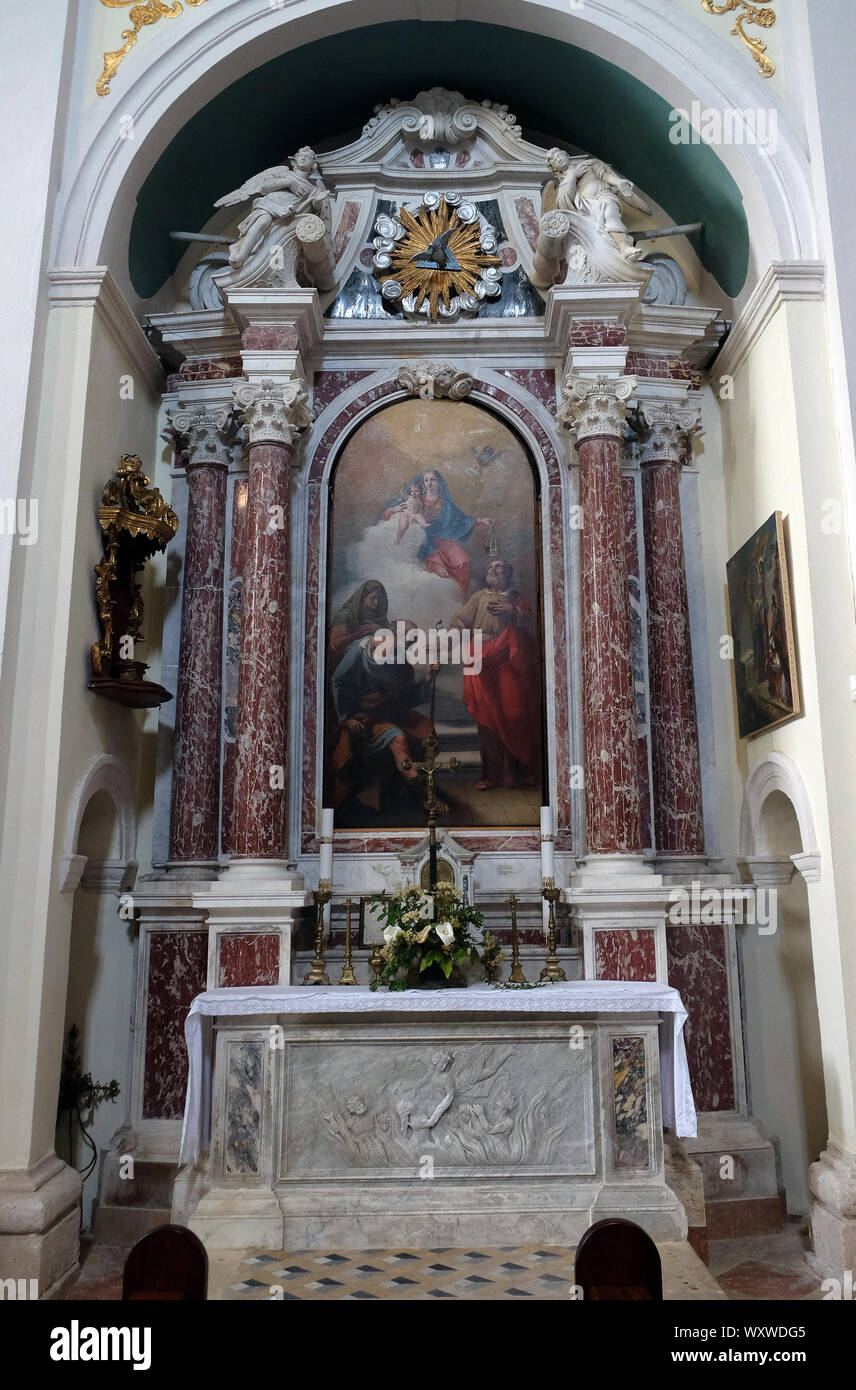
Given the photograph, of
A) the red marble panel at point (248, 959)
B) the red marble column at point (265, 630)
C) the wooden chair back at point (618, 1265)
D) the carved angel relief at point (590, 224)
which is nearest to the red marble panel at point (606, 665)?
the carved angel relief at point (590, 224)

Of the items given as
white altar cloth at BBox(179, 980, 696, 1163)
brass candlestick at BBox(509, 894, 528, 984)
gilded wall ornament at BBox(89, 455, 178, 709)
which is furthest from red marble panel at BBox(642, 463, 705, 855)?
gilded wall ornament at BBox(89, 455, 178, 709)

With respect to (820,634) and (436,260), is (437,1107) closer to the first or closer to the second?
(820,634)

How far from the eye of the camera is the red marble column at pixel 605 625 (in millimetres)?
7305

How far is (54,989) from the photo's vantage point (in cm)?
632

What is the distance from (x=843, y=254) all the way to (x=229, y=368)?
4.39m

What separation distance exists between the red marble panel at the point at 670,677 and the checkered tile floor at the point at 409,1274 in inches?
124

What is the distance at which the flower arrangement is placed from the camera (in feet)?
20.7

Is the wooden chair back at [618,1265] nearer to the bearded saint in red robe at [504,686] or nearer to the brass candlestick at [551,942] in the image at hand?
the brass candlestick at [551,942]

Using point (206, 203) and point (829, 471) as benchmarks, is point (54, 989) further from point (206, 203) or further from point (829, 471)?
point (206, 203)

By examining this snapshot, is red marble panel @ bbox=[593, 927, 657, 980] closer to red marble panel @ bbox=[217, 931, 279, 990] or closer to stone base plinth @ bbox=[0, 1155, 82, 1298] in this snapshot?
red marble panel @ bbox=[217, 931, 279, 990]

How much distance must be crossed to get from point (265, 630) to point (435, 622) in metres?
1.35

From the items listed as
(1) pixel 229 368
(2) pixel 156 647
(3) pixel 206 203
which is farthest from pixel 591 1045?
(3) pixel 206 203

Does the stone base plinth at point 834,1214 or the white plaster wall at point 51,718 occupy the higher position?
the white plaster wall at point 51,718

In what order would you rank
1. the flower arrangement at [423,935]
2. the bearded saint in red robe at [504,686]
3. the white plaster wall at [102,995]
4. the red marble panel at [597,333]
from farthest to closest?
the bearded saint in red robe at [504,686] < the red marble panel at [597,333] < the white plaster wall at [102,995] < the flower arrangement at [423,935]
